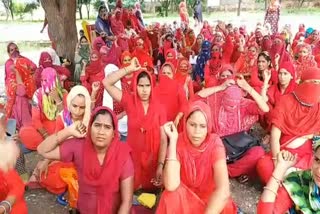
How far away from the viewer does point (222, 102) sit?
388cm

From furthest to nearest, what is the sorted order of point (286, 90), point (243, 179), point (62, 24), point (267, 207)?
point (62, 24)
point (286, 90)
point (243, 179)
point (267, 207)

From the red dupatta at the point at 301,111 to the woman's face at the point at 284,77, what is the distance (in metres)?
1.00

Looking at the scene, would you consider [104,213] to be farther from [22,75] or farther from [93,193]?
[22,75]

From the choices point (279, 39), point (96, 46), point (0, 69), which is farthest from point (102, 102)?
point (0, 69)

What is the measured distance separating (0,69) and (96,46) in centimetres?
341

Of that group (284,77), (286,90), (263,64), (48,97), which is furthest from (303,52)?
(48,97)

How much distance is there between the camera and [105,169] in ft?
8.02

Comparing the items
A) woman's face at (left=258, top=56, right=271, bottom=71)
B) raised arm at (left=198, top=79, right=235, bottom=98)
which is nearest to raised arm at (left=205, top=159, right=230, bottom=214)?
raised arm at (left=198, top=79, right=235, bottom=98)

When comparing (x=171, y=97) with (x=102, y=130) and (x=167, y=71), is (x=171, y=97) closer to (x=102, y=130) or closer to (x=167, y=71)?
(x=167, y=71)

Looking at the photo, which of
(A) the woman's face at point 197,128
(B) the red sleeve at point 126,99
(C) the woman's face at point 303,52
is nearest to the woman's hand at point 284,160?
(A) the woman's face at point 197,128

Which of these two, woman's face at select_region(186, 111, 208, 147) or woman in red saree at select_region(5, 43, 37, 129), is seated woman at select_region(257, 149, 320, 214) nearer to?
woman's face at select_region(186, 111, 208, 147)

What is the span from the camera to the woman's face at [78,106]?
3047 millimetres

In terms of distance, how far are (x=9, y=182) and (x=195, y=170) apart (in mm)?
1072

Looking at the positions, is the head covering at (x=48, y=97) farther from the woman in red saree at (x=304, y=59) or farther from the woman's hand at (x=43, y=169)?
the woman in red saree at (x=304, y=59)
